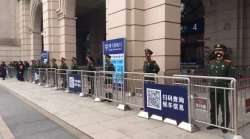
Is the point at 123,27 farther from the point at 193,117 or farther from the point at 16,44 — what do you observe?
the point at 16,44

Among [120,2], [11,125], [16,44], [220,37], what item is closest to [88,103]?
[11,125]

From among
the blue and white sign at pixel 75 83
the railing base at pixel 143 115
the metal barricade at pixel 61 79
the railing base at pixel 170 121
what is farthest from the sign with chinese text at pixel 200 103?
Result: the metal barricade at pixel 61 79

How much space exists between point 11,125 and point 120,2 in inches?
270

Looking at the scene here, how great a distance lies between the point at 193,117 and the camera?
6309 millimetres

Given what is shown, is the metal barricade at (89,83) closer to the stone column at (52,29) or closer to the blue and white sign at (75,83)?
the blue and white sign at (75,83)

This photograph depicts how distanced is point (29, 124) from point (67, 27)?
12.7m

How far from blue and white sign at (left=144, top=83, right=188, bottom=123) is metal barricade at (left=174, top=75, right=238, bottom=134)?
0.67ft

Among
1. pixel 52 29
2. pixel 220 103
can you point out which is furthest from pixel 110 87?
pixel 52 29

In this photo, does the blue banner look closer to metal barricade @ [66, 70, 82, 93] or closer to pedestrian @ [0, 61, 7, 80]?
metal barricade @ [66, 70, 82, 93]

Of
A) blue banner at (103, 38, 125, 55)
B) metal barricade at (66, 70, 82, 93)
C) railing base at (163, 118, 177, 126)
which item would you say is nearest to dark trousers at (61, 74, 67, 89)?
metal barricade at (66, 70, 82, 93)

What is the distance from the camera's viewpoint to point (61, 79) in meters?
14.4

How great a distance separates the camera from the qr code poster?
696cm

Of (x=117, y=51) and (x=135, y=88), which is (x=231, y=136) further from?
(x=117, y=51)

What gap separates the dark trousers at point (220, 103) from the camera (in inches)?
226
